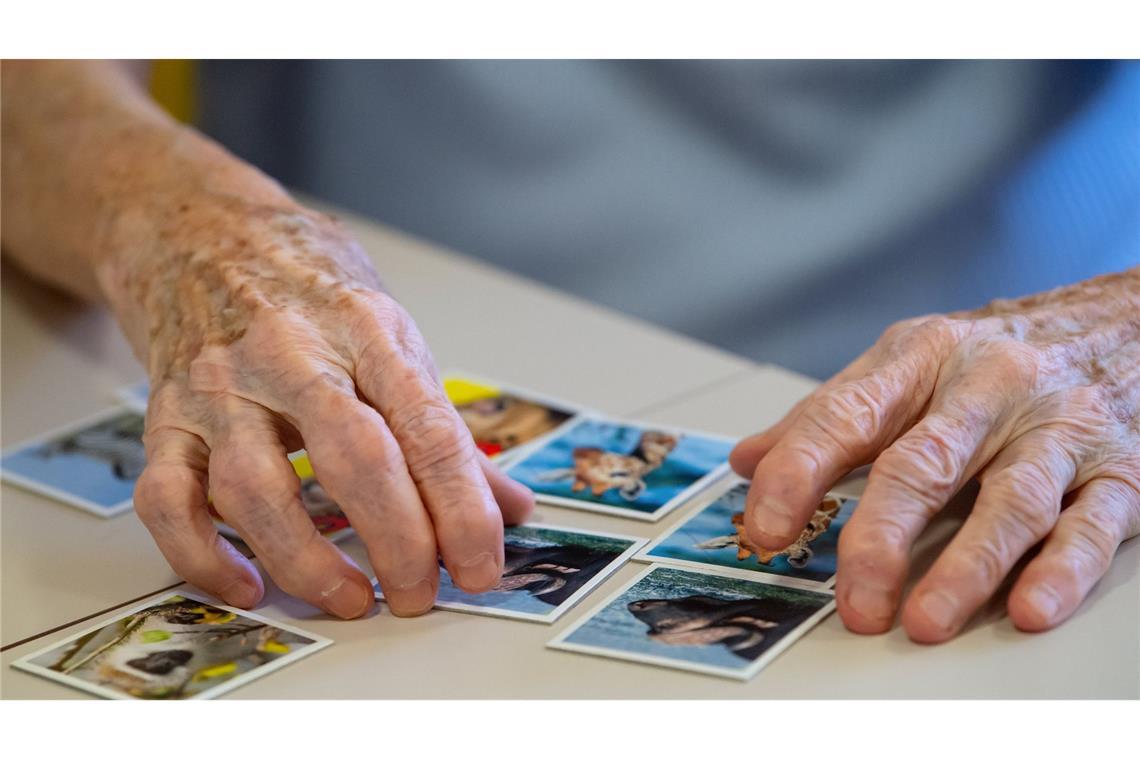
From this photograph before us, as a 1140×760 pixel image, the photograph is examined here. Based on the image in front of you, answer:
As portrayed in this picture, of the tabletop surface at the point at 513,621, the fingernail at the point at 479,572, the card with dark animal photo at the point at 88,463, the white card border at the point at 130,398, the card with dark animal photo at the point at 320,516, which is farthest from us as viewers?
the white card border at the point at 130,398

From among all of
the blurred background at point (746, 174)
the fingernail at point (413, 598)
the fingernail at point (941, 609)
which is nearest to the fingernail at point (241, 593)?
the fingernail at point (413, 598)

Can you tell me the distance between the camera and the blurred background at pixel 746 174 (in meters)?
1.45

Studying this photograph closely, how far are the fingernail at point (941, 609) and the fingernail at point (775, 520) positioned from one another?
0.11 meters

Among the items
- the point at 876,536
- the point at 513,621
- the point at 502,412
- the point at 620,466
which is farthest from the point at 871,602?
the point at 502,412

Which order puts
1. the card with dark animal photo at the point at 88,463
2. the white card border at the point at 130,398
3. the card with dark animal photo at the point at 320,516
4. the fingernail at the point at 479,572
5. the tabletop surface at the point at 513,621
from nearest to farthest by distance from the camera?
the tabletop surface at the point at 513,621 → the fingernail at the point at 479,572 → the card with dark animal photo at the point at 320,516 → the card with dark animal photo at the point at 88,463 → the white card border at the point at 130,398

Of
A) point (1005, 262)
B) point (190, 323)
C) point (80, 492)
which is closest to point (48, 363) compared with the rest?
point (80, 492)

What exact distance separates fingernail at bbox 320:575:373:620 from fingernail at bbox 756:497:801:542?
0.30 metres

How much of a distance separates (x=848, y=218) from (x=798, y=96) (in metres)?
0.21

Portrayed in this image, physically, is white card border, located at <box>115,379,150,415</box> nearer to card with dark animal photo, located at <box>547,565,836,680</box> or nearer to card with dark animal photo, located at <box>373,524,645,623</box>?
card with dark animal photo, located at <box>373,524,645,623</box>

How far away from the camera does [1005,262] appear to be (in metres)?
1.50

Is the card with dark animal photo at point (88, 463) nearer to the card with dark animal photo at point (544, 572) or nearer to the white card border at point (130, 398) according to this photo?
the white card border at point (130, 398)

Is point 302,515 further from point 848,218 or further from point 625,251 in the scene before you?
point 625,251

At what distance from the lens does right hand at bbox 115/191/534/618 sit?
86cm

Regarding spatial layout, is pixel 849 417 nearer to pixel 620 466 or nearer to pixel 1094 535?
pixel 1094 535
